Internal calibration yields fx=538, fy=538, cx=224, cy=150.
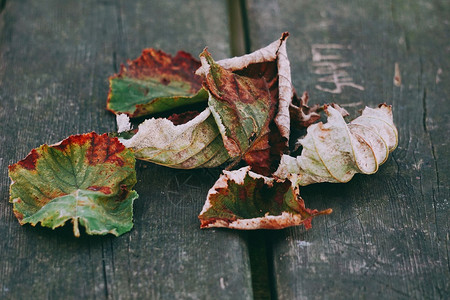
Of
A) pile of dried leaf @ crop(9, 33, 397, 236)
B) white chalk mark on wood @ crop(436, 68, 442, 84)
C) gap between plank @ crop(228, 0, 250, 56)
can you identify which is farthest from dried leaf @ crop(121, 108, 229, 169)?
white chalk mark on wood @ crop(436, 68, 442, 84)

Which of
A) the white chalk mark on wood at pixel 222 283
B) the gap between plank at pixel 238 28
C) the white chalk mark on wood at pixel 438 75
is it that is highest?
the white chalk mark on wood at pixel 222 283

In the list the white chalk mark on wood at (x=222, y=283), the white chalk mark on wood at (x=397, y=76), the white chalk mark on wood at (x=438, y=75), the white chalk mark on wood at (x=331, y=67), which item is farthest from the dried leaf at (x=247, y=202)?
the white chalk mark on wood at (x=438, y=75)

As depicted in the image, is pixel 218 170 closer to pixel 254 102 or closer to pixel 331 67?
pixel 254 102

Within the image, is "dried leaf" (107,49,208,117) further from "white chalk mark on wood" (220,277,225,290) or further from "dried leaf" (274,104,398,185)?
"white chalk mark on wood" (220,277,225,290)

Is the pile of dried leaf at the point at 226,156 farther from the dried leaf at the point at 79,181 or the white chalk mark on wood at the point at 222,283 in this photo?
the white chalk mark on wood at the point at 222,283

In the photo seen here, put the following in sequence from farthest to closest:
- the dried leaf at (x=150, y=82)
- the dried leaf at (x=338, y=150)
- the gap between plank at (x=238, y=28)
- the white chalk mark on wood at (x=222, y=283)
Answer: the gap between plank at (x=238, y=28) → the dried leaf at (x=150, y=82) → the dried leaf at (x=338, y=150) → the white chalk mark on wood at (x=222, y=283)

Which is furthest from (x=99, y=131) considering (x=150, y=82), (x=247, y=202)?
(x=247, y=202)

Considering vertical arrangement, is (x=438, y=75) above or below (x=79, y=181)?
below
